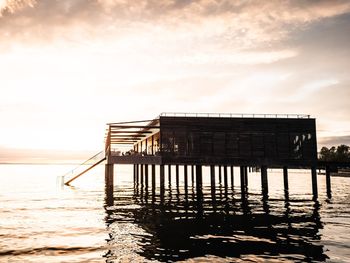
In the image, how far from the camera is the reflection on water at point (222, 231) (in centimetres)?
1332

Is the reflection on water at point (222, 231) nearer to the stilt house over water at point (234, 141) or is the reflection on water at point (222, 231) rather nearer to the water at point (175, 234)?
the water at point (175, 234)

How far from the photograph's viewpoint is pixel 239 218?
22.0 meters

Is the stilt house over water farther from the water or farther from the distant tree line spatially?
the distant tree line

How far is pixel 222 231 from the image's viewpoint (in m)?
17.7

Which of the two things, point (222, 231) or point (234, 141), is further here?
point (234, 141)

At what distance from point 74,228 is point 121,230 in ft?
9.85

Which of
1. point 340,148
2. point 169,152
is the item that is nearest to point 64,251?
point 169,152

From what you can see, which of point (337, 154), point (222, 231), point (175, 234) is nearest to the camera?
point (175, 234)

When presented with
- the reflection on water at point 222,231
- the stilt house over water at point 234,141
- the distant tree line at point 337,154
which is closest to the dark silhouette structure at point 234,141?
the stilt house over water at point 234,141

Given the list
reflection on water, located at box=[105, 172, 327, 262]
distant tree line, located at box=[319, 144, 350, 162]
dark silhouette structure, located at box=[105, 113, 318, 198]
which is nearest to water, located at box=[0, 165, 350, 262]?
reflection on water, located at box=[105, 172, 327, 262]

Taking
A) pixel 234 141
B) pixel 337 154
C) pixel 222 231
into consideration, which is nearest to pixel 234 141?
pixel 234 141

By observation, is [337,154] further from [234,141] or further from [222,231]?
[222,231]

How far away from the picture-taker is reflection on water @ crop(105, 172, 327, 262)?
13320 millimetres

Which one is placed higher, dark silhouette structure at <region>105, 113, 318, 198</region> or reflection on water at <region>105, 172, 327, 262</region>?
dark silhouette structure at <region>105, 113, 318, 198</region>
